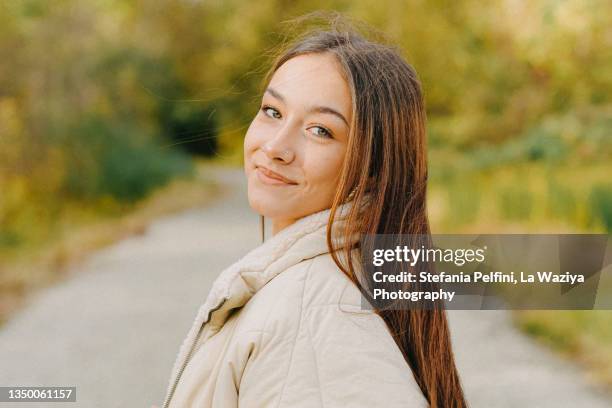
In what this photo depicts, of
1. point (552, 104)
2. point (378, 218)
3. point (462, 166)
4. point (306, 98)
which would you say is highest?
point (552, 104)

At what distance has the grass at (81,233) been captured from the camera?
5711 millimetres

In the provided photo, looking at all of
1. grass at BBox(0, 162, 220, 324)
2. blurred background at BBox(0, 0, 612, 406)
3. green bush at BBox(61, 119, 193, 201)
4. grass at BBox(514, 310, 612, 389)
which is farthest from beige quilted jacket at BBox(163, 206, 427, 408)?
green bush at BBox(61, 119, 193, 201)

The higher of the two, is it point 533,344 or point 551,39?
point 551,39

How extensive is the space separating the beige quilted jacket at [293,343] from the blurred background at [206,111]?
4.71 meters

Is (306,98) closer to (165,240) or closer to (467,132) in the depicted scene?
(165,240)

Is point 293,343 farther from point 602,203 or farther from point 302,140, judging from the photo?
point 602,203

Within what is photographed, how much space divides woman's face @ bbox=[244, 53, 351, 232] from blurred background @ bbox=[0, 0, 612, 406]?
15.1 feet

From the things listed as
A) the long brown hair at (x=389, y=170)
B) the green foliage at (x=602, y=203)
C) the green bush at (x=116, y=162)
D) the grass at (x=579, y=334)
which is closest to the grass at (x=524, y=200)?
the green foliage at (x=602, y=203)

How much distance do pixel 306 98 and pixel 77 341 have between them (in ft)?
12.2

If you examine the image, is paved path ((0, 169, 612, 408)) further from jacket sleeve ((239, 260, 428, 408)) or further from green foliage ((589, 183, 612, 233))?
jacket sleeve ((239, 260, 428, 408))

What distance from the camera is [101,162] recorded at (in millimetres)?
7004

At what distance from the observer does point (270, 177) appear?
123cm

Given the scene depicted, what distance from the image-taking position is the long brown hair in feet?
3.82

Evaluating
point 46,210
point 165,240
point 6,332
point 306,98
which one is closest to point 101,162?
point 46,210
